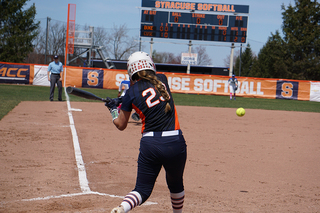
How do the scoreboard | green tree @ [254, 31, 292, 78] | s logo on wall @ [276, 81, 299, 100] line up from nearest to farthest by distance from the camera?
1. s logo on wall @ [276, 81, 299, 100]
2. the scoreboard
3. green tree @ [254, 31, 292, 78]

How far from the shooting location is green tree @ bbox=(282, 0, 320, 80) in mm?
42125

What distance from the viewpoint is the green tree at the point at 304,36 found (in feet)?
138

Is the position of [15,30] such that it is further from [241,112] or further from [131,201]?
[131,201]

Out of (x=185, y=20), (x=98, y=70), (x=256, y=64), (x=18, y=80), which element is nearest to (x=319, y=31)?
(x=256, y=64)

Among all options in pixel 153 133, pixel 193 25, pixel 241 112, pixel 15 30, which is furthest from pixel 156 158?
pixel 15 30

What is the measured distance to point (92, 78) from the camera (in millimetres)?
29359

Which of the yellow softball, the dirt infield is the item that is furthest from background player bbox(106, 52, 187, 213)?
the yellow softball

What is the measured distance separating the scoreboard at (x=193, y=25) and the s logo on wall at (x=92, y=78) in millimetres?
6486

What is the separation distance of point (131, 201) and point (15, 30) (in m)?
36.7

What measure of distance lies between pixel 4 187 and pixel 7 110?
27.7 ft

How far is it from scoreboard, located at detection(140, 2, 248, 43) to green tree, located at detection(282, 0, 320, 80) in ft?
43.4

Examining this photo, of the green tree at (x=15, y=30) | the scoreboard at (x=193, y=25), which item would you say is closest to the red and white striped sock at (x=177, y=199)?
the scoreboard at (x=193, y=25)

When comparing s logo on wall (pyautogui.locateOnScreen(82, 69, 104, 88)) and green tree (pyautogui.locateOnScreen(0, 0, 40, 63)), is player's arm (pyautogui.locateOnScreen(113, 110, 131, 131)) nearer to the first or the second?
s logo on wall (pyautogui.locateOnScreen(82, 69, 104, 88))

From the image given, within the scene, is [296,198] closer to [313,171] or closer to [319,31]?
[313,171]
